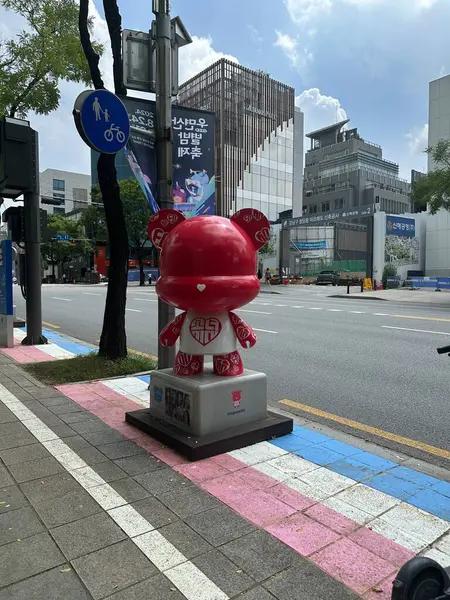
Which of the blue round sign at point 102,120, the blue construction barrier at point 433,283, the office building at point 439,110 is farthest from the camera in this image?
the office building at point 439,110

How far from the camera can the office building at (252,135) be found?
2389 inches

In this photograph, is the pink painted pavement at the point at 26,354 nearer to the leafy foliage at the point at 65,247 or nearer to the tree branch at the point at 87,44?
the tree branch at the point at 87,44

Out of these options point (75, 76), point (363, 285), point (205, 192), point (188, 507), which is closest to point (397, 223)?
point (363, 285)

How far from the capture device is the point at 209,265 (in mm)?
3684

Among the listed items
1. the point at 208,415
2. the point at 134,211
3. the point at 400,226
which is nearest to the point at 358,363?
the point at 208,415

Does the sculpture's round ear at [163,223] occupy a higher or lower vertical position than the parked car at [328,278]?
higher

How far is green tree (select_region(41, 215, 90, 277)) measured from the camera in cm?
5538

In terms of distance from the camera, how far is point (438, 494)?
3.17m

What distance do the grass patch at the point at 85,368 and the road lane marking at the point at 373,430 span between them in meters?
2.38

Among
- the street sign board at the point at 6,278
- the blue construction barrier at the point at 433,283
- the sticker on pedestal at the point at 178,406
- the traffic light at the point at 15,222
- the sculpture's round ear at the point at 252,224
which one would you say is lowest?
the sticker on pedestal at the point at 178,406

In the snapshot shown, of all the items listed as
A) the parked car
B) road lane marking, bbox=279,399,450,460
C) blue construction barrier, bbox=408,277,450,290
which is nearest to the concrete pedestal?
road lane marking, bbox=279,399,450,460

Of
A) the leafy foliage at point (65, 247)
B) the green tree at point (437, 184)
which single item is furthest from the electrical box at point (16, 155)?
the leafy foliage at point (65, 247)

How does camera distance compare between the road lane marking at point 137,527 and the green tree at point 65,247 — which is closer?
the road lane marking at point 137,527

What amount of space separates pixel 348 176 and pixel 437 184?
5685 centimetres
